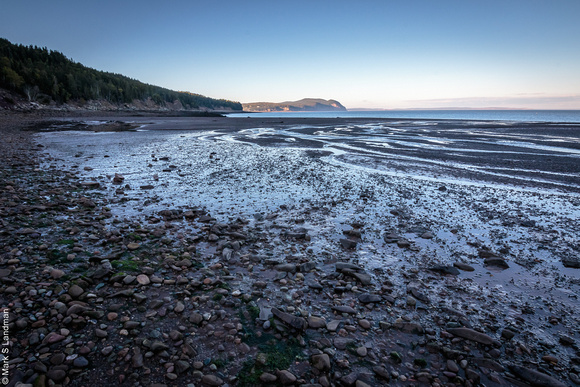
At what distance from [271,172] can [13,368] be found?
15444 millimetres

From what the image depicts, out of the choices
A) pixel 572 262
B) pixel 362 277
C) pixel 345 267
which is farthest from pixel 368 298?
pixel 572 262

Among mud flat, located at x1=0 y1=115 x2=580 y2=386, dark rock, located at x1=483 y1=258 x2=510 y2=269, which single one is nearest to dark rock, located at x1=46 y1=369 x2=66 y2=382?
mud flat, located at x1=0 y1=115 x2=580 y2=386

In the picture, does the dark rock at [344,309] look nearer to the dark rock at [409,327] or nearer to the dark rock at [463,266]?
the dark rock at [409,327]

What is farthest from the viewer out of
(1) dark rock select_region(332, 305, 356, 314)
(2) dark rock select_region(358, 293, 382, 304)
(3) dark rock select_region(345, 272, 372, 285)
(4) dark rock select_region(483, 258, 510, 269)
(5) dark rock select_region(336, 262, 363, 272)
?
(4) dark rock select_region(483, 258, 510, 269)

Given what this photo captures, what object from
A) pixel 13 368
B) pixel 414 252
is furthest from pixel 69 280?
pixel 414 252

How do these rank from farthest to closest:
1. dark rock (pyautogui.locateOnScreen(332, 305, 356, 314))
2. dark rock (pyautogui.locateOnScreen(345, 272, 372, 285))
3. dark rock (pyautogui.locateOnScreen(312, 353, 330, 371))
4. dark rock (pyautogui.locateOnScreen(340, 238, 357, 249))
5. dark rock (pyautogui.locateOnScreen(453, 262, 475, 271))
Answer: dark rock (pyautogui.locateOnScreen(340, 238, 357, 249)) → dark rock (pyautogui.locateOnScreen(453, 262, 475, 271)) → dark rock (pyautogui.locateOnScreen(345, 272, 372, 285)) → dark rock (pyautogui.locateOnScreen(332, 305, 356, 314)) → dark rock (pyautogui.locateOnScreen(312, 353, 330, 371))

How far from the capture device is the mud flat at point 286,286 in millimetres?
4078

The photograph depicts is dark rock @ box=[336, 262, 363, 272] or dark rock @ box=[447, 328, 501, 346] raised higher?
dark rock @ box=[336, 262, 363, 272]

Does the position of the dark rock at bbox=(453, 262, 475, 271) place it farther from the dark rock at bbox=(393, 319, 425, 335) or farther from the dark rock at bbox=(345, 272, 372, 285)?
the dark rock at bbox=(393, 319, 425, 335)

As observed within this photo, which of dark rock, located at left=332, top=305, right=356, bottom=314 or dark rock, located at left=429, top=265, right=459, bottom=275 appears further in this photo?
dark rock, located at left=429, top=265, right=459, bottom=275

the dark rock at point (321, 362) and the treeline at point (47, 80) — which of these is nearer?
the dark rock at point (321, 362)

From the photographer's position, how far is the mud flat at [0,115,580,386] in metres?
4.08

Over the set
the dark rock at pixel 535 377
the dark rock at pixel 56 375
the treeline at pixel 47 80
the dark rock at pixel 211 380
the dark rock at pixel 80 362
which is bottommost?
the dark rock at pixel 535 377

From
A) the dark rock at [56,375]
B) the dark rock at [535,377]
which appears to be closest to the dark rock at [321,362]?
the dark rock at [535,377]
